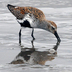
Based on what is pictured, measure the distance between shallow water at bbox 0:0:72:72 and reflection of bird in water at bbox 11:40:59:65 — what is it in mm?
96

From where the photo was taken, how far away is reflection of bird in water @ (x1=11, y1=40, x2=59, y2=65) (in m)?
7.45

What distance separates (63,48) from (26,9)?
2299 mm

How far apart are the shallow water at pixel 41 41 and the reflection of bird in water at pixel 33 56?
0.10m

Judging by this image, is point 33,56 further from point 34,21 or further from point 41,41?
point 34,21

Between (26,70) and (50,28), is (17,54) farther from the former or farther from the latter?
(50,28)

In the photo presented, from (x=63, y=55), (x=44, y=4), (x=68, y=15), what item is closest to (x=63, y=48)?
(x=63, y=55)

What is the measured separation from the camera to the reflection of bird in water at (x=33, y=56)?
7453mm

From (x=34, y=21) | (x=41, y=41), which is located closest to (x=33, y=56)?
(x=41, y=41)

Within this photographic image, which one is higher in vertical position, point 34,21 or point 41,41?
point 34,21

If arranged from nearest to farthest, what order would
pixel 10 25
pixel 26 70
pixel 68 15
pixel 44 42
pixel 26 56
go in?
pixel 26 70
pixel 26 56
pixel 44 42
pixel 10 25
pixel 68 15

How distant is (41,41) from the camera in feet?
32.1

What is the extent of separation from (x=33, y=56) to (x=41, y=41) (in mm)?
1858

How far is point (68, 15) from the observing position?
14.5 m

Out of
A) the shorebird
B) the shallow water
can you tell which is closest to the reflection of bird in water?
the shallow water
